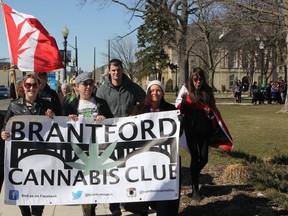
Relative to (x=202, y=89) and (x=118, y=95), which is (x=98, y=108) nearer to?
(x=118, y=95)

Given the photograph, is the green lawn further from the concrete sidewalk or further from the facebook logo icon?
the facebook logo icon

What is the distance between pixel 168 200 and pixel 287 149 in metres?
6.46

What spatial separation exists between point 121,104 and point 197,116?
1.13 metres

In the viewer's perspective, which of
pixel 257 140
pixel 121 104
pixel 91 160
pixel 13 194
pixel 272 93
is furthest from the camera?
pixel 272 93

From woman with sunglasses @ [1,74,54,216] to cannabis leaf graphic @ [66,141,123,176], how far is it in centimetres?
53

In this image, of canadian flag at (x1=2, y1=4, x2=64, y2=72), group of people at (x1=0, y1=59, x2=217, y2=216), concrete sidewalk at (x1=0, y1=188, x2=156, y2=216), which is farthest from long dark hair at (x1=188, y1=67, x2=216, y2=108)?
canadian flag at (x1=2, y1=4, x2=64, y2=72)

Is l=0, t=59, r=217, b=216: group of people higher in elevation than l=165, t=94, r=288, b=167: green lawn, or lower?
higher

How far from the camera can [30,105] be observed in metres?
5.12

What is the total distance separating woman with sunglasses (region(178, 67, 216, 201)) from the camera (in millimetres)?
6332

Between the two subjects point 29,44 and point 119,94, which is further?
point 29,44

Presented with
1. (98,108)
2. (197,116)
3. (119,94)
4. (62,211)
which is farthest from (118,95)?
(62,211)

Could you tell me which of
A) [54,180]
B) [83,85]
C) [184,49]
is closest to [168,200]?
[54,180]

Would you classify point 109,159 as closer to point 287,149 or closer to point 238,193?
point 238,193

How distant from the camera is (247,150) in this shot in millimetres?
10578
